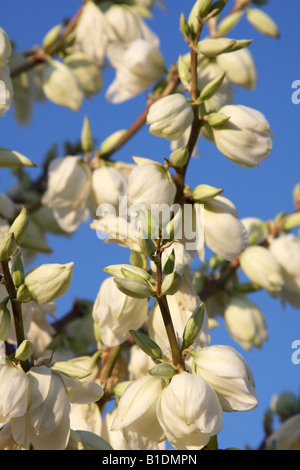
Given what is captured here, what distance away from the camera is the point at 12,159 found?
28.0 inches

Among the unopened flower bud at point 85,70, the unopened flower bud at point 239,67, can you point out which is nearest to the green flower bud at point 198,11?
the unopened flower bud at point 239,67

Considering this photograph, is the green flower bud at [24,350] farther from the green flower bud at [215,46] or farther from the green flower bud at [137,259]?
the green flower bud at [215,46]

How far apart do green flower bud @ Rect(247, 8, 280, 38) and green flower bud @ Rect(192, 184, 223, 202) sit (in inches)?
25.0

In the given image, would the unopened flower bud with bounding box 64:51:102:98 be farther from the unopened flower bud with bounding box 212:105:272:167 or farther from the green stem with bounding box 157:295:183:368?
the green stem with bounding box 157:295:183:368

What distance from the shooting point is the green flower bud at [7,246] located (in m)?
0.56

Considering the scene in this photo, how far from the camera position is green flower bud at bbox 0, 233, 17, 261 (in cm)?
56

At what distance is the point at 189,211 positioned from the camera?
72 centimetres

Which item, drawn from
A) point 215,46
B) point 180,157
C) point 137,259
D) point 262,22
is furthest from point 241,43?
point 262,22

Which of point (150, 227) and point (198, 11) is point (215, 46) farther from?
point (150, 227)

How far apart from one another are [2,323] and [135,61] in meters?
0.64

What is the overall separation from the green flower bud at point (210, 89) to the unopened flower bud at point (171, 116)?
0.06ft

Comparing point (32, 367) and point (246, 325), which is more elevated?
point (32, 367)

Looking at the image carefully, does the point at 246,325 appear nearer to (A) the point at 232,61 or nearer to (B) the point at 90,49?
(A) the point at 232,61
